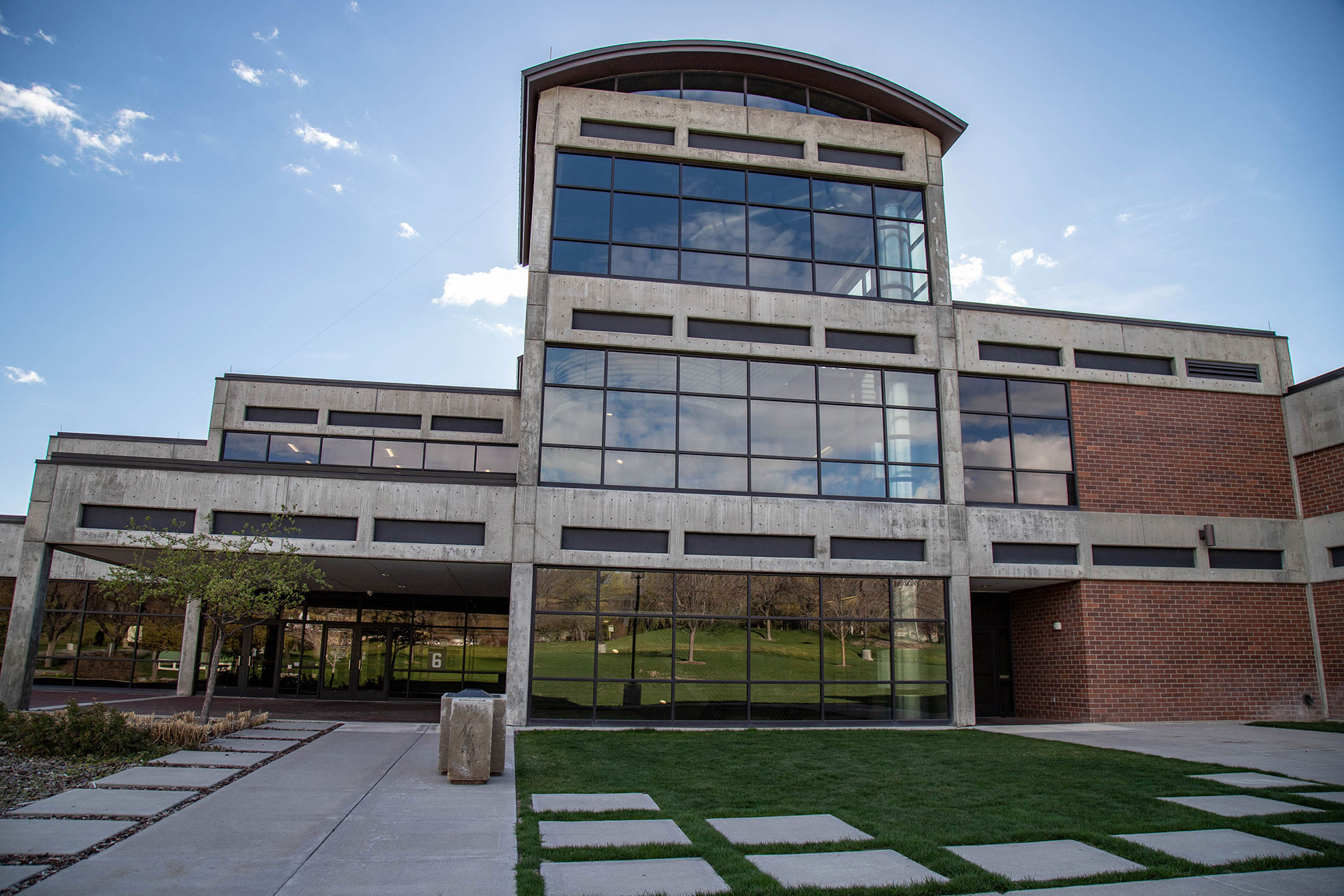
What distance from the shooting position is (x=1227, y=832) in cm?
740

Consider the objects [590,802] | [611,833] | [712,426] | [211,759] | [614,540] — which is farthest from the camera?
[712,426]

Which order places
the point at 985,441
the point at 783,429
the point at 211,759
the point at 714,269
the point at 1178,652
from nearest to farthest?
the point at 211,759 → the point at 783,429 → the point at 1178,652 → the point at 714,269 → the point at 985,441

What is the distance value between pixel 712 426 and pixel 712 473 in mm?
1000

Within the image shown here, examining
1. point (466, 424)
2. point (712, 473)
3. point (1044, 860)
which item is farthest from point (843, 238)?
point (1044, 860)

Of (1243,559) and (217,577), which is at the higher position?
(1243,559)

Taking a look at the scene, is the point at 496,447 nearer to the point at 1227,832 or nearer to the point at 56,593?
the point at 56,593

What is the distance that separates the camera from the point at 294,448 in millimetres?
23484

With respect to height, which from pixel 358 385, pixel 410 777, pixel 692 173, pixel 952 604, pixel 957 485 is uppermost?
pixel 692 173

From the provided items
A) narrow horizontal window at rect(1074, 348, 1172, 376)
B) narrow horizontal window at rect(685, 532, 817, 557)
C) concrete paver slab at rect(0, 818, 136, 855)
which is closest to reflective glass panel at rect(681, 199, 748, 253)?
narrow horizontal window at rect(685, 532, 817, 557)

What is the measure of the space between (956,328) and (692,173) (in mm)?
6891

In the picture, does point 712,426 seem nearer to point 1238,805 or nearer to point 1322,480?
point 1238,805

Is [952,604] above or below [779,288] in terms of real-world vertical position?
below

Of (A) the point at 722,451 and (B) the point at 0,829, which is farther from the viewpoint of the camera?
(A) the point at 722,451

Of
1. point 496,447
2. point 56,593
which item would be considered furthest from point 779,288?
point 56,593
